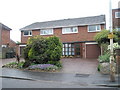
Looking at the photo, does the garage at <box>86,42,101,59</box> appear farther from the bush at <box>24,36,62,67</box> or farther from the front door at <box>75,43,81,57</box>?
the bush at <box>24,36,62,67</box>

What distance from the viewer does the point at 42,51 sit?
16.0m

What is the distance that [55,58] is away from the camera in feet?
51.5

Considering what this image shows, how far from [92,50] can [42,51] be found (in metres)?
10.3

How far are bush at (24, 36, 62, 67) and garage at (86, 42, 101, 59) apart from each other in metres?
8.70

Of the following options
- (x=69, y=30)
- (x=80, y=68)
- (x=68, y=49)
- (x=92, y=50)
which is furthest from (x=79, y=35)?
(x=80, y=68)

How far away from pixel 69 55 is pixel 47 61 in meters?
9.91

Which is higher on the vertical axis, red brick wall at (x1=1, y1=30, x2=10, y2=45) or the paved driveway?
red brick wall at (x1=1, y1=30, x2=10, y2=45)

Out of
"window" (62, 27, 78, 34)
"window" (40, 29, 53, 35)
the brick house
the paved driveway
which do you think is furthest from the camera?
"window" (40, 29, 53, 35)

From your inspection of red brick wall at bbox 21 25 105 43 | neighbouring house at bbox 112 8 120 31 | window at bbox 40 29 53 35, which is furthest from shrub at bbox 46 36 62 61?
neighbouring house at bbox 112 8 120 31

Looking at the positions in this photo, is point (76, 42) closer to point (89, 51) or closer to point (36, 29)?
point (89, 51)

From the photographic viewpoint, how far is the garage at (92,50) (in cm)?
2364

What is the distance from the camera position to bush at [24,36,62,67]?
1567 centimetres

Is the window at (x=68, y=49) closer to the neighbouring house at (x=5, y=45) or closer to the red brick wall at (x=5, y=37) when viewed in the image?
the neighbouring house at (x=5, y=45)

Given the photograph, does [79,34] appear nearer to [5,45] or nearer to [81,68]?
[81,68]
